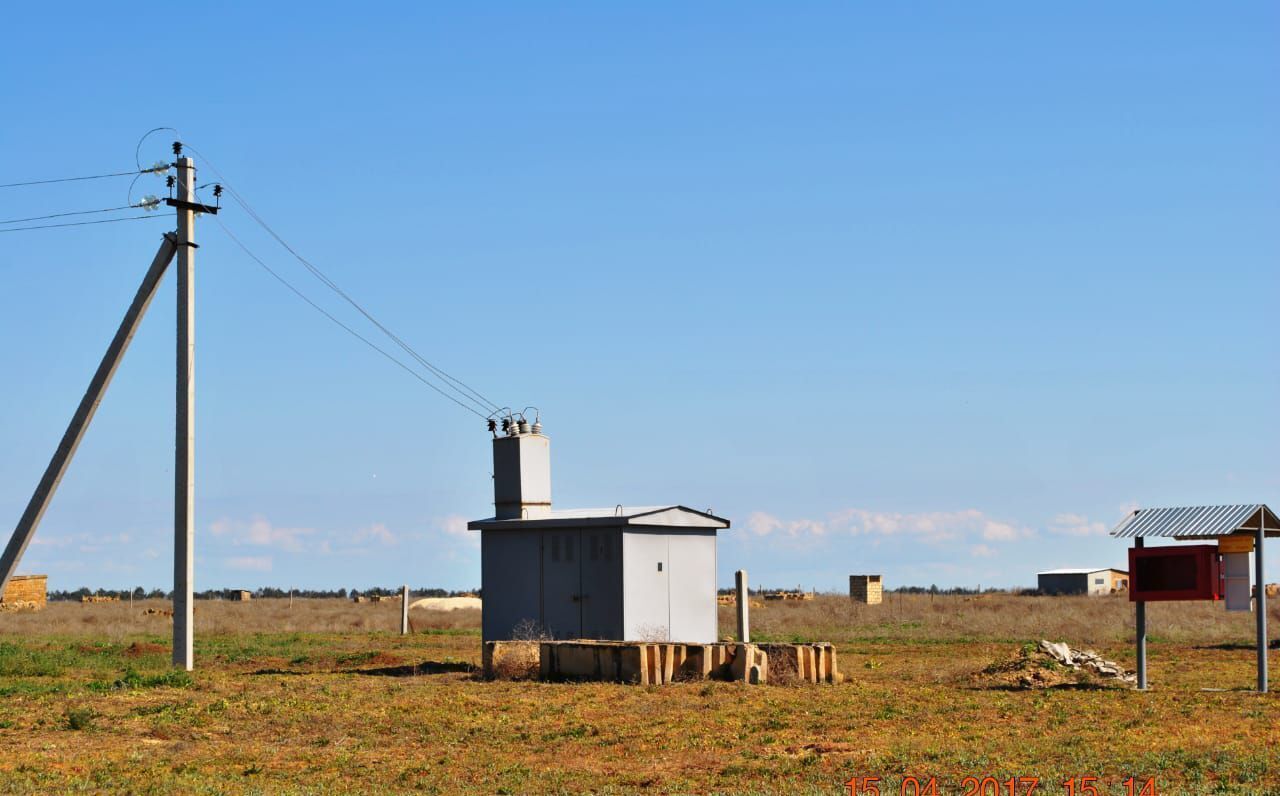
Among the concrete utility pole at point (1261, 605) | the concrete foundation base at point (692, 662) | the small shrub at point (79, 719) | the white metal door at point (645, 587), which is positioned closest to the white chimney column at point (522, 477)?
the white metal door at point (645, 587)

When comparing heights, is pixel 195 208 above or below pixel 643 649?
above

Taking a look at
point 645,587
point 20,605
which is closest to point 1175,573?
point 645,587

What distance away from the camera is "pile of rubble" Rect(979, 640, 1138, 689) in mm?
24062

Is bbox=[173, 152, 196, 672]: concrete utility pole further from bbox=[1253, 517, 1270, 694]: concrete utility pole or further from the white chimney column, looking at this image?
bbox=[1253, 517, 1270, 694]: concrete utility pole

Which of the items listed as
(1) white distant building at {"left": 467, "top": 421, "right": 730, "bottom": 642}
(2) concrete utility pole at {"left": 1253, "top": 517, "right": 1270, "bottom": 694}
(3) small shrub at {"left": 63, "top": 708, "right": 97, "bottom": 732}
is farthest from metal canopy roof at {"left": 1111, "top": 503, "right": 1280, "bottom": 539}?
(3) small shrub at {"left": 63, "top": 708, "right": 97, "bottom": 732}

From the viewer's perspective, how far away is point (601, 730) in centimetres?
1888

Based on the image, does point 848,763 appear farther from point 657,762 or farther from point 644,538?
point 644,538

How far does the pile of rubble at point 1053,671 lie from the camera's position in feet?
78.9

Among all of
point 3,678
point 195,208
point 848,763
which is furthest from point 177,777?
point 195,208

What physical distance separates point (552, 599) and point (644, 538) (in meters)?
2.27

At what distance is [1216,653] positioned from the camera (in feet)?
106

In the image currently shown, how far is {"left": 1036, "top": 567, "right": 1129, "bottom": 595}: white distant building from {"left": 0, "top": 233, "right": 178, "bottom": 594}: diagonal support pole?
74.6 metres
